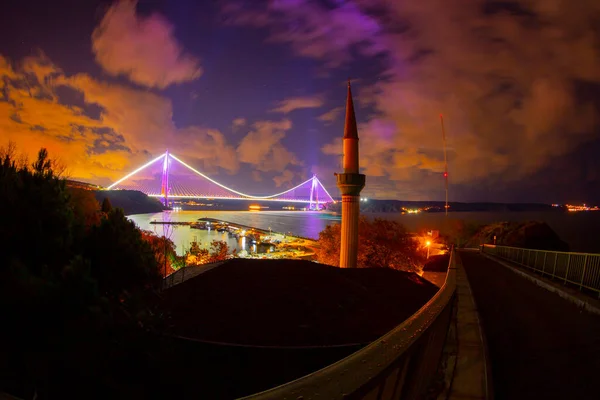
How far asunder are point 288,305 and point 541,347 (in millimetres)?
3871

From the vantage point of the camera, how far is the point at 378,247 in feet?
82.1

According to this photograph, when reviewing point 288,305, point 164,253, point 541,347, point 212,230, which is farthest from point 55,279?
point 212,230

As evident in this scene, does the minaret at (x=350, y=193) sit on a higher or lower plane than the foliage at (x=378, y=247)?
higher

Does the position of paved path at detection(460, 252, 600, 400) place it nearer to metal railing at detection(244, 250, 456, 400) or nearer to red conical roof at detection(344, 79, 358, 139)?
metal railing at detection(244, 250, 456, 400)

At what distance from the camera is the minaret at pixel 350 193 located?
62.1 feet

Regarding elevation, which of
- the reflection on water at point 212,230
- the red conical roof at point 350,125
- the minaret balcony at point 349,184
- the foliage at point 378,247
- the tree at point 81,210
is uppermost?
the red conical roof at point 350,125

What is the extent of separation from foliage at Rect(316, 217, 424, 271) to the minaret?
519 centimetres

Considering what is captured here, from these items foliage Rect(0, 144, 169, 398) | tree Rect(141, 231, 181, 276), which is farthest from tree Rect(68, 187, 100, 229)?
tree Rect(141, 231, 181, 276)

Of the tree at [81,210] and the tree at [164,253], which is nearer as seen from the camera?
the tree at [81,210]

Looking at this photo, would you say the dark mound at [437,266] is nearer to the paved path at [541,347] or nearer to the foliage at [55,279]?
the paved path at [541,347]

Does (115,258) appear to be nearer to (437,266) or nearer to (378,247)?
(437,266)

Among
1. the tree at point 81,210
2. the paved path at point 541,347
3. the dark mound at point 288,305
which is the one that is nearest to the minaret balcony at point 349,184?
the dark mound at point 288,305

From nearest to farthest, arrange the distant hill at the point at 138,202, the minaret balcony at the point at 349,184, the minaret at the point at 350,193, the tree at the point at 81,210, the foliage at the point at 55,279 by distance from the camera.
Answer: the foliage at the point at 55,279
the tree at the point at 81,210
the minaret at the point at 350,193
the minaret balcony at the point at 349,184
the distant hill at the point at 138,202

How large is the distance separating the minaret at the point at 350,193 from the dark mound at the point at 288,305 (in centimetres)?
954
